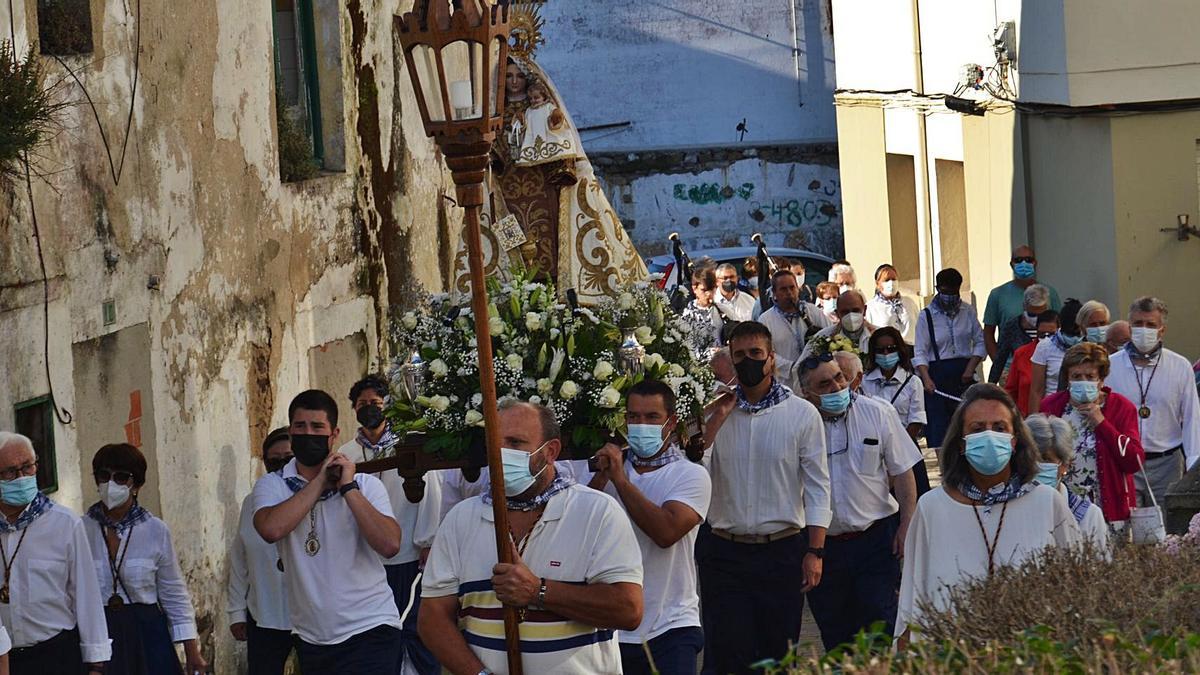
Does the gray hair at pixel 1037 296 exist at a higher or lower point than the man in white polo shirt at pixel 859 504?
higher

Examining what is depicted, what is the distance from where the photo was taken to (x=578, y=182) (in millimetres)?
10688

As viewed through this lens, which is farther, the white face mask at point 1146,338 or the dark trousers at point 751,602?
the white face mask at point 1146,338

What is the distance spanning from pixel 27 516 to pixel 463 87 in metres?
2.70

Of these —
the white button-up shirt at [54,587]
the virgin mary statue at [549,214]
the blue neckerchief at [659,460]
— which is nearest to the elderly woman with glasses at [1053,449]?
A: the blue neckerchief at [659,460]

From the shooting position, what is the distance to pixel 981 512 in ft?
24.5

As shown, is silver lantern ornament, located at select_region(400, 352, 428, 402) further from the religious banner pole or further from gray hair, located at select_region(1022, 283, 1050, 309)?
gray hair, located at select_region(1022, 283, 1050, 309)

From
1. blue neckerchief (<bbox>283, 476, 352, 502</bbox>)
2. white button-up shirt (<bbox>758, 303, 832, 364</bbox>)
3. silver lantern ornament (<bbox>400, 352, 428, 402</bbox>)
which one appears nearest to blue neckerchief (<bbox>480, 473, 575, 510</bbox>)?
blue neckerchief (<bbox>283, 476, 352, 502</bbox>)

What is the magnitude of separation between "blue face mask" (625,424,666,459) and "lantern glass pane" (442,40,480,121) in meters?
1.97

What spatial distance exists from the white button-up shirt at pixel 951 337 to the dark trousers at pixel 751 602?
8123 millimetres

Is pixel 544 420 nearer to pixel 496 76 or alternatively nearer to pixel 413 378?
pixel 496 76

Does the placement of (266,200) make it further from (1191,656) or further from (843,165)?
(843,165)

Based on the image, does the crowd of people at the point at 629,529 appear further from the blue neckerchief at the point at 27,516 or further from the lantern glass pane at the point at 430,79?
the lantern glass pane at the point at 430,79

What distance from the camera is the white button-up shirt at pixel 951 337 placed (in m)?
17.8

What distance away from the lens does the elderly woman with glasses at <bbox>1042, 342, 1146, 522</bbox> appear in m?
10.9
